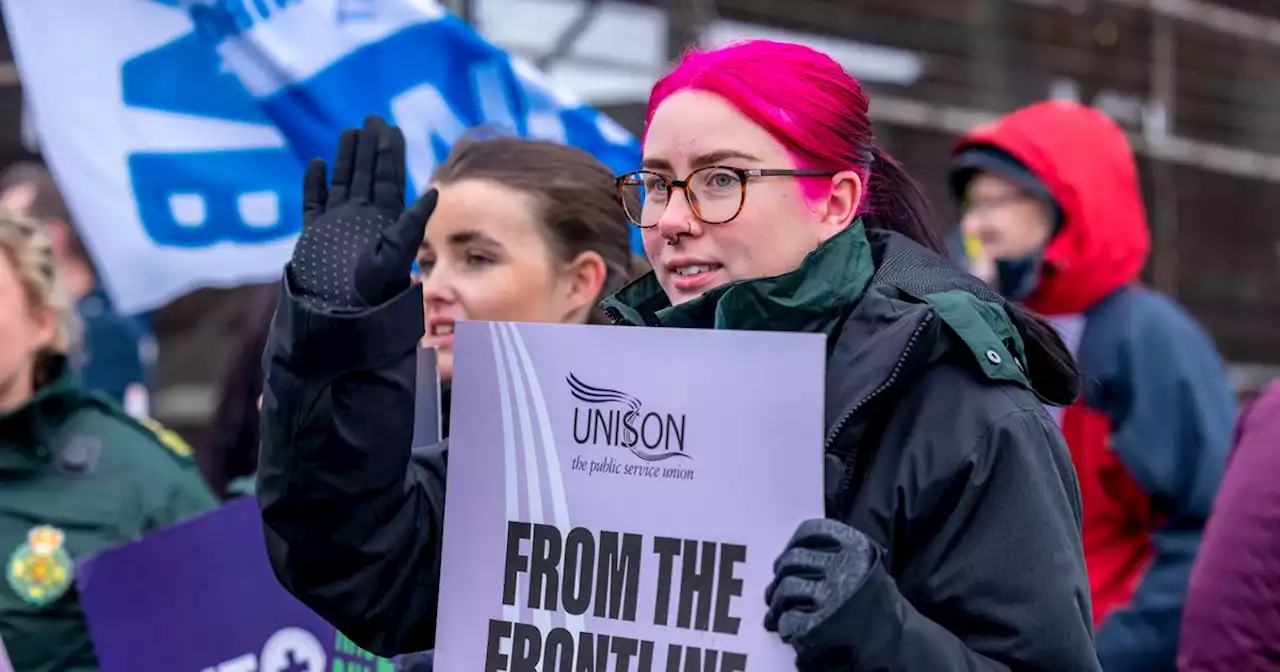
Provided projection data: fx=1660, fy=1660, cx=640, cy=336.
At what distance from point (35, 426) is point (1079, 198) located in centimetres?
272

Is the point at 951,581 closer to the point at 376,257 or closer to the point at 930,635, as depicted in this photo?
the point at 930,635

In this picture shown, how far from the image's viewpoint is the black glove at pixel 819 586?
1.83 meters

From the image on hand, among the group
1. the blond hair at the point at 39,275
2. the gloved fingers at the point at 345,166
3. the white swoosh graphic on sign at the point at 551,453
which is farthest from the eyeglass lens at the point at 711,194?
the blond hair at the point at 39,275

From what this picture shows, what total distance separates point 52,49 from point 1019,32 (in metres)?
6.34

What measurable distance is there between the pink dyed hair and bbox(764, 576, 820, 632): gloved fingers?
58 centimetres

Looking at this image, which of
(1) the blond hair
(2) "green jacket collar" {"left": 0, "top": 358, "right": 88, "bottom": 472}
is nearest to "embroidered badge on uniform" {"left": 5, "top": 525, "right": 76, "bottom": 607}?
(2) "green jacket collar" {"left": 0, "top": 358, "right": 88, "bottom": 472}

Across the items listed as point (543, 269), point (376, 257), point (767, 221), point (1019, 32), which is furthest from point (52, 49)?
point (1019, 32)

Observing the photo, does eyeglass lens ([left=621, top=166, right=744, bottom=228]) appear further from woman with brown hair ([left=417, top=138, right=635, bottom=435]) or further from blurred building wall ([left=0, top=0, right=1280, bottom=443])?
blurred building wall ([left=0, top=0, right=1280, bottom=443])

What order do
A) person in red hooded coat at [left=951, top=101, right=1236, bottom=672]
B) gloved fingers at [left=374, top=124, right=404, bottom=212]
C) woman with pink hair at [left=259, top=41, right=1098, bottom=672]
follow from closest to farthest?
woman with pink hair at [left=259, top=41, right=1098, bottom=672] → gloved fingers at [left=374, top=124, right=404, bottom=212] → person in red hooded coat at [left=951, top=101, right=1236, bottom=672]

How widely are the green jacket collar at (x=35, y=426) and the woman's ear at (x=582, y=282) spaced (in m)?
1.35

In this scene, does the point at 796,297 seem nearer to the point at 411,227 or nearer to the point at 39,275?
the point at 411,227

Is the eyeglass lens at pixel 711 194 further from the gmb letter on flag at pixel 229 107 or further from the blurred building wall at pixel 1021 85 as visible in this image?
the blurred building wall at pixel 1021 85

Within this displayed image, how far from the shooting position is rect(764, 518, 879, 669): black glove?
1.83m

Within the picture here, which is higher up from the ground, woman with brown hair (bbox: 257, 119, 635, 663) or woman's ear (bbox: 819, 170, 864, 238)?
woman's ear (bbox: 819, 170, 864, 238)
